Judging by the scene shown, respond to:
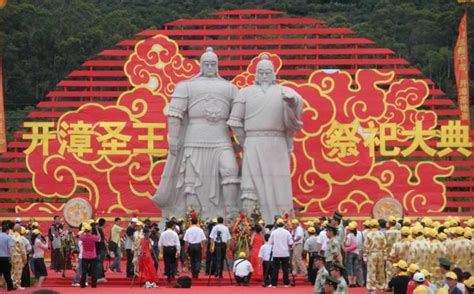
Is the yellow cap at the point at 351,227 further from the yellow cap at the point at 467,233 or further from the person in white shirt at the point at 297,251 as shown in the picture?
the person in white shirt at the point at 297,251

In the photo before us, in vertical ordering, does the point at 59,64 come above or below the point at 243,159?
above

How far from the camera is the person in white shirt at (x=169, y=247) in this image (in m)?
23.1

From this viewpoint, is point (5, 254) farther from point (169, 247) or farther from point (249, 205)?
point (249, 205)

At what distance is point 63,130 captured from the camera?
27969mm

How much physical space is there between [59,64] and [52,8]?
19.0ft

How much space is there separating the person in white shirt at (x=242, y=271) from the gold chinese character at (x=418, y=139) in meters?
5.95

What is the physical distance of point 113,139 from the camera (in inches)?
1101

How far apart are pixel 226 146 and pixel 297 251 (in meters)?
3.57

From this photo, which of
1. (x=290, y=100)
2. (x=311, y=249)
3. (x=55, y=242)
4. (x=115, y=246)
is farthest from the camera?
(x=290, y=100)

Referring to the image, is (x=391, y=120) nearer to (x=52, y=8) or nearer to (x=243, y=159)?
(x=243, y=159)

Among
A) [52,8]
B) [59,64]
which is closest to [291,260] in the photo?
[59,64]

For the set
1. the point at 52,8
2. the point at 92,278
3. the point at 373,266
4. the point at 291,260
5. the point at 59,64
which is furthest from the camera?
the point at 52,8

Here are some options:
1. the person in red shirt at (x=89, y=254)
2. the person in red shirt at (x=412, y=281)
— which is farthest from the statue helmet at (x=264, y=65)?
the person in red shirt at (x=412, y=281)

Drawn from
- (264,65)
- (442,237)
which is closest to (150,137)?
(264,65)
